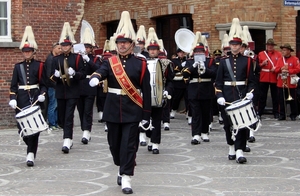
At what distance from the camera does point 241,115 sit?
496 inches

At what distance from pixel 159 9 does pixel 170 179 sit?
692 inches

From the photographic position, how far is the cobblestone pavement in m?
10.5

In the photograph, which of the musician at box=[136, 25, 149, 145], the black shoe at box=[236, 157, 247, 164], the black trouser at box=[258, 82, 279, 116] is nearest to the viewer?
the black shoe at box=[236, 157, 247, 164]

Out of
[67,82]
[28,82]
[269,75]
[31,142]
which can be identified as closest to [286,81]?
[269,75]

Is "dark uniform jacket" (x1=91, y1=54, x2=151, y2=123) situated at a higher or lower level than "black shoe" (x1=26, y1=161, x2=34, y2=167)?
higher

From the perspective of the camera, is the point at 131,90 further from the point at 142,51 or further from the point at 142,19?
the point at 142,19

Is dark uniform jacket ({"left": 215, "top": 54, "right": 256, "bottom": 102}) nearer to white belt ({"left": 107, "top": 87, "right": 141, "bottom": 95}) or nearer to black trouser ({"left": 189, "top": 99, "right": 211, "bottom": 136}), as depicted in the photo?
black trouser ({"left": 189, "top": 99, "right": 211, "bottom": 136})

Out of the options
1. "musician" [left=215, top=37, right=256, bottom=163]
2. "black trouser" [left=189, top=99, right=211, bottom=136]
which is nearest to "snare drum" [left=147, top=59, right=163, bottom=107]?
"musician" [left=215, top=37, right=256, bottom=163]

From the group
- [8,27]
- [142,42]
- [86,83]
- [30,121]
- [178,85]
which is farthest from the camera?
[178,85]

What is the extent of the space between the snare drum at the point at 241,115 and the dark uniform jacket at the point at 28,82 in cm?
299

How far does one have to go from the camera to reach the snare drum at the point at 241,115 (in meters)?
12.6

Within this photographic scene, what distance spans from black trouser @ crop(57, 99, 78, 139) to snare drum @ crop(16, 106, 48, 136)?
1.95m

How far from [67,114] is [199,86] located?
2.67m

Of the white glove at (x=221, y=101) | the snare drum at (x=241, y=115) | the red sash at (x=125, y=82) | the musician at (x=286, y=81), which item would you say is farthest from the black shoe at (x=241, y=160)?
the musician at (x=286, y=81)
